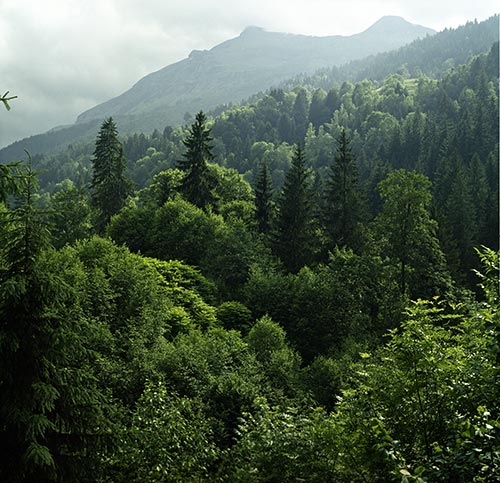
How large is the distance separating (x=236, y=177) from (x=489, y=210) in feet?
100

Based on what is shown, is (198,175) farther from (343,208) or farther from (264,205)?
(343,208)

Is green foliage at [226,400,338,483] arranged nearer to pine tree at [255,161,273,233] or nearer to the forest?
the forest

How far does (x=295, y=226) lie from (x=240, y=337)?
738 inches

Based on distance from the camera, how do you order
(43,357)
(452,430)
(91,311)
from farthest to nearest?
(91,311)
(43,357)
(452,430)

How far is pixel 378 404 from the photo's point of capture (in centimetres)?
978

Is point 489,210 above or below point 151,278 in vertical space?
below

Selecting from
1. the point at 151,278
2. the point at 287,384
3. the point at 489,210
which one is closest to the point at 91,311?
the point at 151,278

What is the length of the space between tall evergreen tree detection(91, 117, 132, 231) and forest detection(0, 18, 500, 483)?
0.64 feet

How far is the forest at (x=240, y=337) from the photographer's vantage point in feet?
26.9

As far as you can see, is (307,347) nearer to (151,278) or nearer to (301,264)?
(151,278)

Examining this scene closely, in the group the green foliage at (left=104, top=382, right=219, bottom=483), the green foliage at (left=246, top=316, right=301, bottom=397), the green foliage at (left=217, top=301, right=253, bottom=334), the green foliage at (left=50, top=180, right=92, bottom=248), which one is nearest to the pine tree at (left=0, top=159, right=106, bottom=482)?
the green foliage at (left=104, top=382, right=219, bottom=483)

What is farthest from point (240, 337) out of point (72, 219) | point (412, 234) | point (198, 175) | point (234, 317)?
point (72, 219)

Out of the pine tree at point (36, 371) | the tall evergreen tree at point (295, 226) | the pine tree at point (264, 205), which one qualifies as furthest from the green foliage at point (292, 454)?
the pine tree at point (264, 205)

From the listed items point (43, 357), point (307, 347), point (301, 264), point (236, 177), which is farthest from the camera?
point (236, 177)
